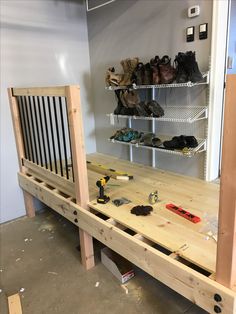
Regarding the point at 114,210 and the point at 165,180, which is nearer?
the point at 114,210

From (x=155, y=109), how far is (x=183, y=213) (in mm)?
1067

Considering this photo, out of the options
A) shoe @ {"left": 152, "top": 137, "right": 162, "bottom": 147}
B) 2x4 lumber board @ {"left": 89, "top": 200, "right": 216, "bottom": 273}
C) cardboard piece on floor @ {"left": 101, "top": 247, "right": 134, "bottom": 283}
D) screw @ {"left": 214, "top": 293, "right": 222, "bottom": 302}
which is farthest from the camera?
shoe @ {"left": 152, "top": 137, "right": 162, "bottom": 147}

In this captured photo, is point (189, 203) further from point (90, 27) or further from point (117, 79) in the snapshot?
point (90, 27)

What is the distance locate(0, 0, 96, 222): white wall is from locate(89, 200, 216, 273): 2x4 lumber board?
1.41 m

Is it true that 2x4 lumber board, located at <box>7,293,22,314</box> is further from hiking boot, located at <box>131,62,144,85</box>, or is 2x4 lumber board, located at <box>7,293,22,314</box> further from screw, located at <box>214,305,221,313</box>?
hiking boot, located at <box>131,62,144,85</box>

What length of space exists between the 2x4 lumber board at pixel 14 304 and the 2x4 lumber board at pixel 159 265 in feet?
2.20

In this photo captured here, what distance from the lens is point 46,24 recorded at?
2830mm

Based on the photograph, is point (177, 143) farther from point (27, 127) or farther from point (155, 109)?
point (27, 127)

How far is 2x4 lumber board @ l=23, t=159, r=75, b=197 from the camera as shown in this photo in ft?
6.80

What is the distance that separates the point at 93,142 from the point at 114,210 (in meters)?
1.84

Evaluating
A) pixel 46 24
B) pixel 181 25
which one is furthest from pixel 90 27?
pixel 181 25

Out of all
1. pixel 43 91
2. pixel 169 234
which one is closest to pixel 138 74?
pixel 43 91

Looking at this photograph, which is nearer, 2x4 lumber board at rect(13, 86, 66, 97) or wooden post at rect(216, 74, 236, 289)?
wooden post at rect(216, 74, 236, 289)

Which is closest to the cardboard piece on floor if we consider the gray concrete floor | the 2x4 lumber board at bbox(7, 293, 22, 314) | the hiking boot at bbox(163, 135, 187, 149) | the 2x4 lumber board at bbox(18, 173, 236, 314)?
the gray concrete floor
